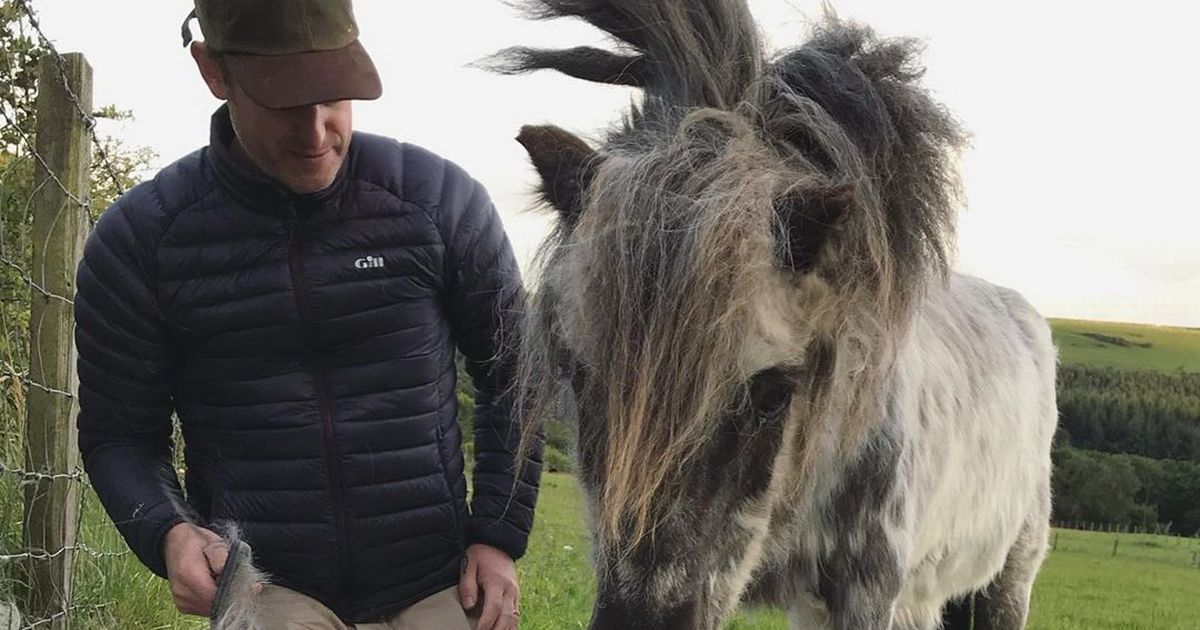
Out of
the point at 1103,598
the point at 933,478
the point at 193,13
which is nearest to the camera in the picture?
the point at 193,13

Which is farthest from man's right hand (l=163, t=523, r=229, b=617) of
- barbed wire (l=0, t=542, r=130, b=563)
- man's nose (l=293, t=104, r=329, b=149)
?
barbed wire (l=0, t=542, r=130, b=563)

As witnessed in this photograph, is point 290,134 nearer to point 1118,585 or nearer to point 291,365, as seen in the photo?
point 291,365

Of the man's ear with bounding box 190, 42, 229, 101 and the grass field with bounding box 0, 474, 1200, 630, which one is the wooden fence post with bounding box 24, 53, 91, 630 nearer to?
the grass field with bounding box 0, 474, 1200, 630

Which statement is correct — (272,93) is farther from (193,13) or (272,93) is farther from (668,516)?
(668,516)

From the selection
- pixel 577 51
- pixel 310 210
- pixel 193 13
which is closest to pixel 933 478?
pixel 577 51

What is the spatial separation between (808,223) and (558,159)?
0.72 m

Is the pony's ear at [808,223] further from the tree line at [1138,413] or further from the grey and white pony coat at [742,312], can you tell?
the tree line at [1138,413]

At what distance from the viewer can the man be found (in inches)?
89.5

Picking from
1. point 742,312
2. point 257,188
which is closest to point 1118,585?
point 742,312

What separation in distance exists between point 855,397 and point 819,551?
1.95 feet

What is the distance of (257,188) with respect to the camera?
2266 millimetres

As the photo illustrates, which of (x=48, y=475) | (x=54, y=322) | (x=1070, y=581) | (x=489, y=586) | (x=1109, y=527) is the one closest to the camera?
(x=489, y=586)

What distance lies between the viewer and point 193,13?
227cm

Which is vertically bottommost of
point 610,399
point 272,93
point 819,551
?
point 819,551
